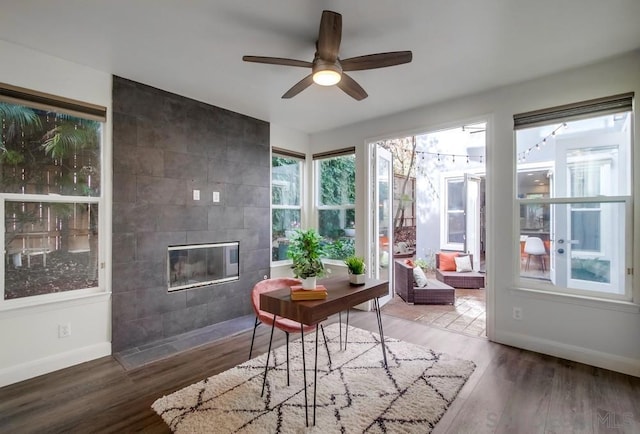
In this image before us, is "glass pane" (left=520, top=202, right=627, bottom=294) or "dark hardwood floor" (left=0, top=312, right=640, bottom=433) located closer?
"dark hardwood floor" (left=0, top=312, right=640, bottom=433)

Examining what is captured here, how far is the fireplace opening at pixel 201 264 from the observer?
3381mm

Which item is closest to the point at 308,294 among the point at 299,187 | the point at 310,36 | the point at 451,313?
the point at 310,36

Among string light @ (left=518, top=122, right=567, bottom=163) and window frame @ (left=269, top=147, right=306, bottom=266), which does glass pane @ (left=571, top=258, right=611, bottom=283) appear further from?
window frame @ (left=269, top=147, right=306, bottom=266)

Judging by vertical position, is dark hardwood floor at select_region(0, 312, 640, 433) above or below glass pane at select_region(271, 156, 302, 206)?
below

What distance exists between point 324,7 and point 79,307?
313cm

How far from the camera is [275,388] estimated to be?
2287 millimetres

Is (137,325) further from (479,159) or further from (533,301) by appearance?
(479,159)

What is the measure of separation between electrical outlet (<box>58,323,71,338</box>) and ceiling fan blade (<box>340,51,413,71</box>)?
311cm

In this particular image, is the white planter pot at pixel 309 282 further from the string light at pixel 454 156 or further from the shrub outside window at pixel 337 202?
the string light at pixel 454 156

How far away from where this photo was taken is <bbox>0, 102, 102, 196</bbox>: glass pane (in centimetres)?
246

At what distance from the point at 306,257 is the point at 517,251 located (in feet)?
7.63

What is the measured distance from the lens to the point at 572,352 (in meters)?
2.78

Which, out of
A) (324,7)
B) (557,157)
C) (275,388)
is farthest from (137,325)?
(557,157)

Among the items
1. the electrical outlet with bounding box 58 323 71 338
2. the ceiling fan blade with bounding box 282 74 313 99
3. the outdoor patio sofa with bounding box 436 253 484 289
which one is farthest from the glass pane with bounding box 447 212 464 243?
the electrical outlet with bounding box 58 323 71 338
